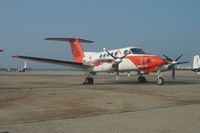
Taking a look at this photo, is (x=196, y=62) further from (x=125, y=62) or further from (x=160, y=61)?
(x=125, y=62)

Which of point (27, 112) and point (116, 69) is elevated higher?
point (116, 69)

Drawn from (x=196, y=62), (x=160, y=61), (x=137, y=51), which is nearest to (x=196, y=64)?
(x=196, y=62)

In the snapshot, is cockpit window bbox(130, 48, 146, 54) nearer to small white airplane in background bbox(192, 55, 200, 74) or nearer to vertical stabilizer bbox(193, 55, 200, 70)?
small white airplane in background bbox(192, 55, 200, 74)

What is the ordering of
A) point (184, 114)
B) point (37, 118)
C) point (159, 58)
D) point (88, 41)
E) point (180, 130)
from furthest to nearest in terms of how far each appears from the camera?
point (88, 41) < point (159, 58) < point (184, 114) < point (37, 118) < point (180, 130)

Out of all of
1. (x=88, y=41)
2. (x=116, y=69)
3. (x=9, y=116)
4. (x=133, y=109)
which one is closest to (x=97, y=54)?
(x=116, y=69)

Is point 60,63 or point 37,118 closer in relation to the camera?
point 37,118

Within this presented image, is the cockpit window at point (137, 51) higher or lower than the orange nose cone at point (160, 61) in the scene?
higher

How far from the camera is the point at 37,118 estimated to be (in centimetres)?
676

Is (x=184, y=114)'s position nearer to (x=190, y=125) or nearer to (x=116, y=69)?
(x=190, y=125)

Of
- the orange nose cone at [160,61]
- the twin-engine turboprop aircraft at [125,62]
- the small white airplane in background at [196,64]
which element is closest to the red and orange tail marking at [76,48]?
the twin-engine turboprop aircraft at [125,62]

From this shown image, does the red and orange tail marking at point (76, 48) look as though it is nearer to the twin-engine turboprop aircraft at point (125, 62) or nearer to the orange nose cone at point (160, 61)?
the twin-engine turboprop aircraft at point (125, 62)

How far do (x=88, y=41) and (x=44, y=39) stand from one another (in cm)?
577

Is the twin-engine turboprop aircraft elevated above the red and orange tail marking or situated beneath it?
situated beneath

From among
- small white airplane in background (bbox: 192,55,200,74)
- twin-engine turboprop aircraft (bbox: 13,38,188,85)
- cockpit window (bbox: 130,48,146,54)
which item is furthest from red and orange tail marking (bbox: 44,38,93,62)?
small white airplane in background (bbox: 192,55,200,74)
